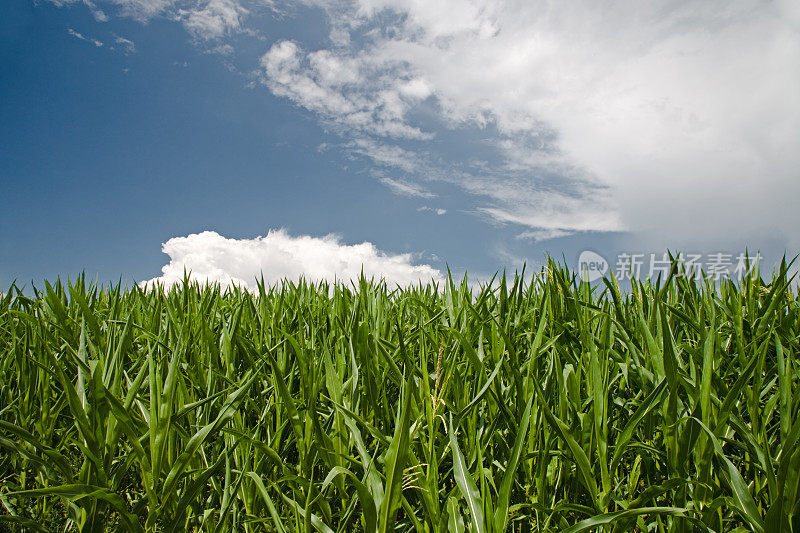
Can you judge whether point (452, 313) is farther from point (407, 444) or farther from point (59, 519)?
point (59, 519)

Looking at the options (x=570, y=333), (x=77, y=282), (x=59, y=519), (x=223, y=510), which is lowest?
(x=59, y=519)

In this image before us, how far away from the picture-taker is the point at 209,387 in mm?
1655

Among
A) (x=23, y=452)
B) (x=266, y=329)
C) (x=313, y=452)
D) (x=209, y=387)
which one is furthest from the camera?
(x=266, y=329)

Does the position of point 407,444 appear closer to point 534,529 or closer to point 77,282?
point 534,529

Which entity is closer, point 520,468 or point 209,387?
point 520,468

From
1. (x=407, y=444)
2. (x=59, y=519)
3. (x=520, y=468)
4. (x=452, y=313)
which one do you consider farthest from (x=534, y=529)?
(x=59, y=519)

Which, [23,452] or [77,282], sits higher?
[77,282]

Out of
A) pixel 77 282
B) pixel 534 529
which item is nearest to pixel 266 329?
pixel 534 529

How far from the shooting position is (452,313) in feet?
7.41

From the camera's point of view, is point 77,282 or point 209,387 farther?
point 77,282

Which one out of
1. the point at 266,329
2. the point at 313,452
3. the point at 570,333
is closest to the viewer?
the point at 313,452

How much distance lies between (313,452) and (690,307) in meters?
1.93

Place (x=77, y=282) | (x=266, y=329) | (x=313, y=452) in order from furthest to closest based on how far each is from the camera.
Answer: (x=77, y=282) < (x=266, y=329) < (x=313, y=452)

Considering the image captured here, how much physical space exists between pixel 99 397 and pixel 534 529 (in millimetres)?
1327
